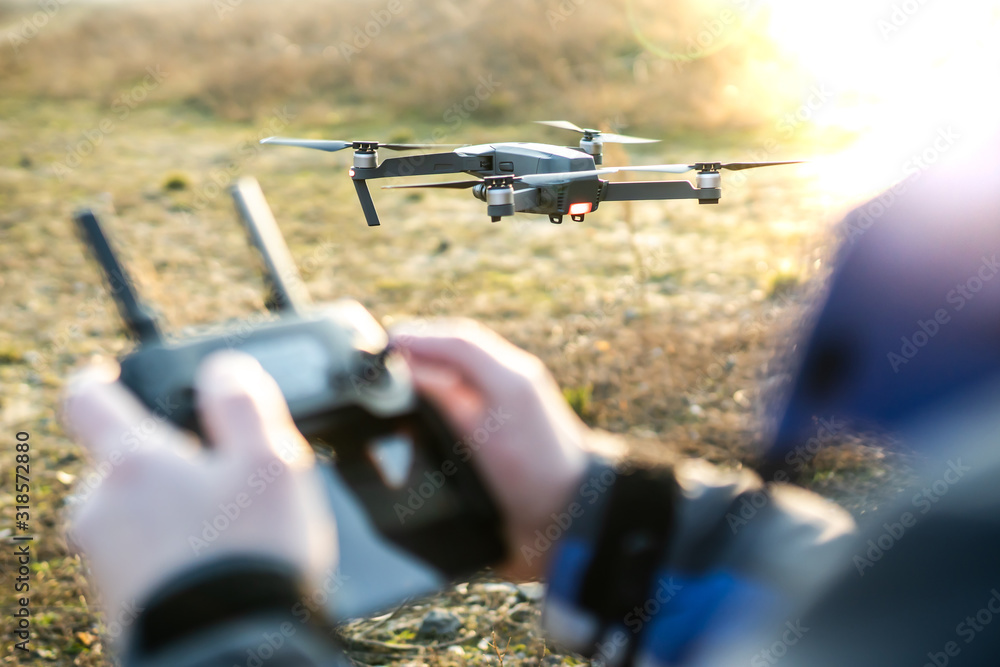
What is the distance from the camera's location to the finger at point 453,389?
998 mm

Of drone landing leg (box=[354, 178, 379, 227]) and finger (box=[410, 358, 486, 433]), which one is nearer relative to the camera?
drone landing leg (box=[354, 178, 379, 227])

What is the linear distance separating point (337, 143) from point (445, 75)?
24.4ft

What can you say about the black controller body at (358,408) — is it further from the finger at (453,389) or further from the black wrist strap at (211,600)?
the black wrist strap at (211,600)

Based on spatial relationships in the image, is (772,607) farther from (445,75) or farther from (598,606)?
(445,75)

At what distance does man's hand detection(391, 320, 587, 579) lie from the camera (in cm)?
95

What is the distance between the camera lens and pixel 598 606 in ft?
2.84

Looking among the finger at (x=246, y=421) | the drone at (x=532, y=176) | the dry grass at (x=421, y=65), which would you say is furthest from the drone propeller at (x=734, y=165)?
the dry grass at (x=421, y=65)

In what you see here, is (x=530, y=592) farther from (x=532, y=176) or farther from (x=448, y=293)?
(x=448, y=293)

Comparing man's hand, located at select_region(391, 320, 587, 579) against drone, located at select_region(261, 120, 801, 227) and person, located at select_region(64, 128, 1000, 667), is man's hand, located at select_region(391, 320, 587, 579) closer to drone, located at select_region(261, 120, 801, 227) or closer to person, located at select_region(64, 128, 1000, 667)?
person, located at select_region(64, 128, 1000, 667)

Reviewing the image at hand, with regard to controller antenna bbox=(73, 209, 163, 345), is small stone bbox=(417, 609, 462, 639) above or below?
below

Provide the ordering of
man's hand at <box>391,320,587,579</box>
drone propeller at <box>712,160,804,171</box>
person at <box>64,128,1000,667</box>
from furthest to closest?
man's hand at <box>391,320,587,579</box>, drone propeller at <box>712,160,804,171</box>, person at <box>64,128,1000,667</box>

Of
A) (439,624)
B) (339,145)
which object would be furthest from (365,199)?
(439,624)

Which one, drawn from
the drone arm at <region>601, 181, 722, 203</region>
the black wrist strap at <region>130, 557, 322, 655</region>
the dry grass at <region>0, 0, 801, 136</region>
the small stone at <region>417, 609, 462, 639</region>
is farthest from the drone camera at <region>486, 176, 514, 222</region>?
the small stone at <region>417, 609, 462, 639</region>

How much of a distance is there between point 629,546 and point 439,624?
2.23m
